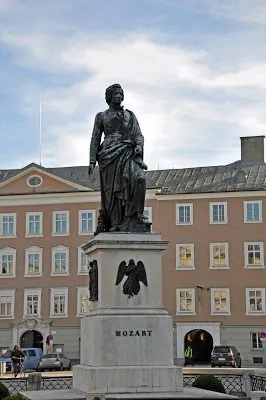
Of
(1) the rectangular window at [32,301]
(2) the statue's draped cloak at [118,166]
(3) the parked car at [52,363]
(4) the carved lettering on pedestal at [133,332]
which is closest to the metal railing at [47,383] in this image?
(4) the carved lettering on pedestal at [133,332]

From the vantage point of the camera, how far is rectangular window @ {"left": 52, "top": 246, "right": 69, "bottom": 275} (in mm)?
51375

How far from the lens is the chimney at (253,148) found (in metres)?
53.2

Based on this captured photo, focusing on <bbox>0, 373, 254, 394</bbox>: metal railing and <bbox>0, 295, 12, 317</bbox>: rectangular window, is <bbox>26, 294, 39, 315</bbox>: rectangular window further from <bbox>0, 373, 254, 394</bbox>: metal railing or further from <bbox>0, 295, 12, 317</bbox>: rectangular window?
<bbox>0, 373, 254, 394</bbox>: metal railing

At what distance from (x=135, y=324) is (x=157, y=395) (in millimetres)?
1317

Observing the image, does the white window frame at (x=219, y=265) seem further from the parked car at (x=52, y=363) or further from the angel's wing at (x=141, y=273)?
the angel's wing at (x=141, y=273)

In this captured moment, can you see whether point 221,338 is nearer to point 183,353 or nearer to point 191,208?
point 183,353

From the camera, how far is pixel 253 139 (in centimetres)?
5322

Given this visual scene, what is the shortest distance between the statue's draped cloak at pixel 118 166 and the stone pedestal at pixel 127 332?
63cm

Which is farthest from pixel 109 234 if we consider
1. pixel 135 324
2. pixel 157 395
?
pixel 157 395

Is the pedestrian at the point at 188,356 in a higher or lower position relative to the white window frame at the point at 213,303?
lower

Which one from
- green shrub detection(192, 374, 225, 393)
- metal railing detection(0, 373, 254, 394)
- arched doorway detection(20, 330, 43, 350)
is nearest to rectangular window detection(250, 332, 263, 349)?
arched doorway detection(20, 330, 43, 350)

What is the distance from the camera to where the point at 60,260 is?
2034 inches

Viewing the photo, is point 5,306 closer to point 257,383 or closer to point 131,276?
point 257,383

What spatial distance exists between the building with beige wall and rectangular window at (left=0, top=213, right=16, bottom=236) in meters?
0.07
